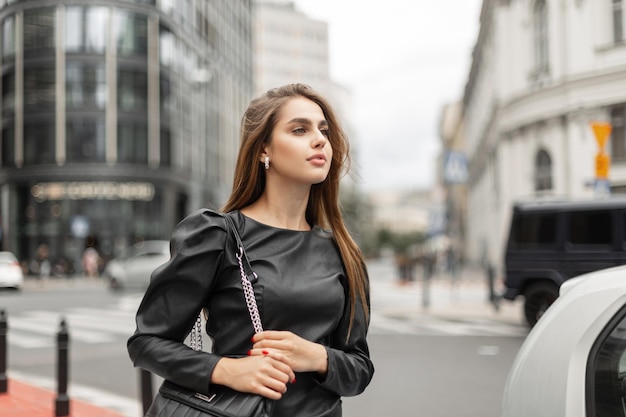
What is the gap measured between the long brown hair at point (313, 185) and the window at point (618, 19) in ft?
27.9

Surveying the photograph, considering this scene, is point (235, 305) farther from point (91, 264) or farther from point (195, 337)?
point (91, 264)

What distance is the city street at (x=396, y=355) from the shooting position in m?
7.32

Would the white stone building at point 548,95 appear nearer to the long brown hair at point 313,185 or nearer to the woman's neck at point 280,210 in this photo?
the long brown hair at point 313,185

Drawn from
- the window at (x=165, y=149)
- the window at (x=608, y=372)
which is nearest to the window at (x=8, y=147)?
the window at (x=165, y=149)

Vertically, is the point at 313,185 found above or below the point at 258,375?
above

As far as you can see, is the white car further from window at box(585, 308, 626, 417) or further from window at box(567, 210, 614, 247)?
Result: window at box(567, 210, 614, 247)

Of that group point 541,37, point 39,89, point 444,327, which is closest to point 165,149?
point 39,89

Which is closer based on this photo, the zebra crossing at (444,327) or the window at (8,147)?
the zebra crossing at (444,327)

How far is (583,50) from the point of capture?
1380 cm

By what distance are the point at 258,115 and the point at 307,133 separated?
0.16 meters

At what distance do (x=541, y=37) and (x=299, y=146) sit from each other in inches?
908

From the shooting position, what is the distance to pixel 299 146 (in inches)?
A: 79.7

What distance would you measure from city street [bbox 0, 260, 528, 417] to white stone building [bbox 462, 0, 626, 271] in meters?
4.47

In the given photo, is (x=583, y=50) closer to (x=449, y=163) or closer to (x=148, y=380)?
(x=449, y=163)
